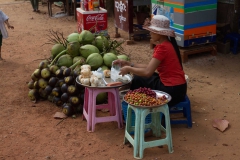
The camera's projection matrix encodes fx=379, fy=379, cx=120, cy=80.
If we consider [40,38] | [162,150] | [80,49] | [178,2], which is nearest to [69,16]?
[40,38]

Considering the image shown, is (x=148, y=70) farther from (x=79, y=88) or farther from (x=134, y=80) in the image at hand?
(x=79, y=88)

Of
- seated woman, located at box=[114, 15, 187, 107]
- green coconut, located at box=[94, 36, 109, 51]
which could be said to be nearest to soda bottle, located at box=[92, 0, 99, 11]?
green coconut, located at box=[94, 36, 109, 51]

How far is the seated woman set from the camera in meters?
4.54

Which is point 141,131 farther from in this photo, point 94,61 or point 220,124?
point 94,61

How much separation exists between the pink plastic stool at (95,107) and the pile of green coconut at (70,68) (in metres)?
0.34

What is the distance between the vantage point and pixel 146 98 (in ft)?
13.9

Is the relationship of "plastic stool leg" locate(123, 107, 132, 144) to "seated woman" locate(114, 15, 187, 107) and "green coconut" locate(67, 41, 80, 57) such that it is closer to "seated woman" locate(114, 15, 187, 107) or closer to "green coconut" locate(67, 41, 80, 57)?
"seated woman" locate(114, 15, 187, 107)

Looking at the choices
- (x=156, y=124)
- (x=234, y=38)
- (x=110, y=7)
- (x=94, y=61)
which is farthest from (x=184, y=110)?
(x=110, y=7)

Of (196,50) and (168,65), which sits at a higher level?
(168,65)

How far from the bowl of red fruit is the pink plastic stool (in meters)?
0.49

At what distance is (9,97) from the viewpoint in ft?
20.5

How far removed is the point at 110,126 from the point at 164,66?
3.73ft

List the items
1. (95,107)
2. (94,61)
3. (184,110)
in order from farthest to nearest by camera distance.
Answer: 1. (94,61)
2. (184,110)
3. (95,107)

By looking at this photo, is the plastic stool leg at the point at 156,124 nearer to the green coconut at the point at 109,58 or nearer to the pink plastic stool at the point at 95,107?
the pink plastic stool at the point at 95,107
